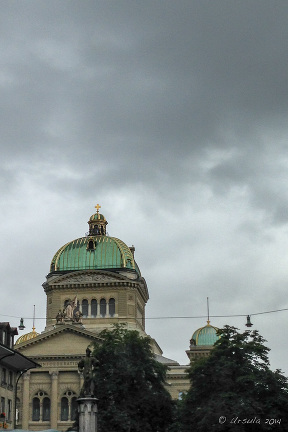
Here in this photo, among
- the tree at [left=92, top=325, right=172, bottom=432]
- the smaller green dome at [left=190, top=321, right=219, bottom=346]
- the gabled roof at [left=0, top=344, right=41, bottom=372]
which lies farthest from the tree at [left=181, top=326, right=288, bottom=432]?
the smaller green dome at [left=190, top=321, right=219, bottom=346]

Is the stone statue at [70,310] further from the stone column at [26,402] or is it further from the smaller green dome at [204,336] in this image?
the smaller green dome at [204,336]

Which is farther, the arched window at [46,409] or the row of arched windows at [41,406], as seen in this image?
the row of arched windows at [41,406]

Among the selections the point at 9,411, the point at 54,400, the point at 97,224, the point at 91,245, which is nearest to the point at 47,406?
the point at 54,400

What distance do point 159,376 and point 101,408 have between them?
6.41 metres

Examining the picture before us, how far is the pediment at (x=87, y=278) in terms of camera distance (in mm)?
116125

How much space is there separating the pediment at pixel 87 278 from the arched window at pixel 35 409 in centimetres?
1685

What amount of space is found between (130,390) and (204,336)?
78150 millimetres

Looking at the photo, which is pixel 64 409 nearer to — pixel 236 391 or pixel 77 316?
pixel 77 316

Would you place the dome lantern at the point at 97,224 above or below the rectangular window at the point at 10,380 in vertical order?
above

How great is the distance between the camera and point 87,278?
116875 mm

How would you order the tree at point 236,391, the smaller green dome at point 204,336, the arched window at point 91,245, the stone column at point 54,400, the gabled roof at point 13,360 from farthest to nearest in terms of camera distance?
the smaller green dome at point 204,336 → the arched window at point 91,245 → the stone column at point 54,400 → the gabled roof at point 13,360 → the tree at point 236,391

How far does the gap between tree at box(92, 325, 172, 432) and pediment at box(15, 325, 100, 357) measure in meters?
34.5

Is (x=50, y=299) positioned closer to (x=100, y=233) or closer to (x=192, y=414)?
(x=100, y=233)

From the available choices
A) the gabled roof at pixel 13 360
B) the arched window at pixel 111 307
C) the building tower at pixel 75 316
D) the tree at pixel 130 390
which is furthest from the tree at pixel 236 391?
the arched window at pixel 111 307
